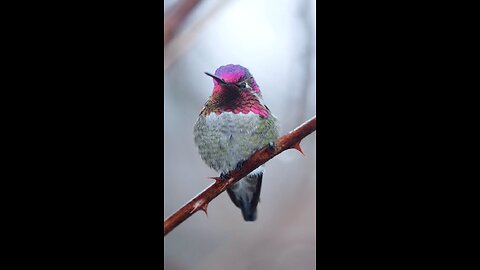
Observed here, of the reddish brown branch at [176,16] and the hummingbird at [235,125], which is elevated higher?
the reddish brown branch at [176,16]

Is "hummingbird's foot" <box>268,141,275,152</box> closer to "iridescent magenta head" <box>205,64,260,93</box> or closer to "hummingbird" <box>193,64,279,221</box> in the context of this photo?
"hummingbird" <box>193,64,279,221</box>

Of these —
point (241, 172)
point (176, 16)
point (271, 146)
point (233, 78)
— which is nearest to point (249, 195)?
point (241, 172)

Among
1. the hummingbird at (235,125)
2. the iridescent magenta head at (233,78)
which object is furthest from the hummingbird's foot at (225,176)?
the iridescent magenta head at (233,78)

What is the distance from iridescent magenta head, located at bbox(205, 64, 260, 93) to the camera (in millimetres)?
3643

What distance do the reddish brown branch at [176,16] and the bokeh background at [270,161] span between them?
0.05 metres

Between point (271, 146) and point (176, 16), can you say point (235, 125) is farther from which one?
point (176, 16)

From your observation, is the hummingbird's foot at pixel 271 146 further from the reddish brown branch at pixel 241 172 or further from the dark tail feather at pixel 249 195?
the dark tail feather at pixel 249 195

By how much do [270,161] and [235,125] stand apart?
0.84ft

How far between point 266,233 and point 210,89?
78 cm

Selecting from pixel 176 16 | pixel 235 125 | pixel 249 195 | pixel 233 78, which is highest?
pixel 176 16

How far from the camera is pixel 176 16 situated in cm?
361

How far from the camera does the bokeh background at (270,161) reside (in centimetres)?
366

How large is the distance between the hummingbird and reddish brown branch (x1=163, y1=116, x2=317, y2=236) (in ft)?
0.10

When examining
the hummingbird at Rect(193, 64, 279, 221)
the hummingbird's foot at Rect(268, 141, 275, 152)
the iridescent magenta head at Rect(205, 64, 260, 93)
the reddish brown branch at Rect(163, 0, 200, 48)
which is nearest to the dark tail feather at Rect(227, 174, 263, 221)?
the hummingbird at Rect(193, 64, 279, 221)
